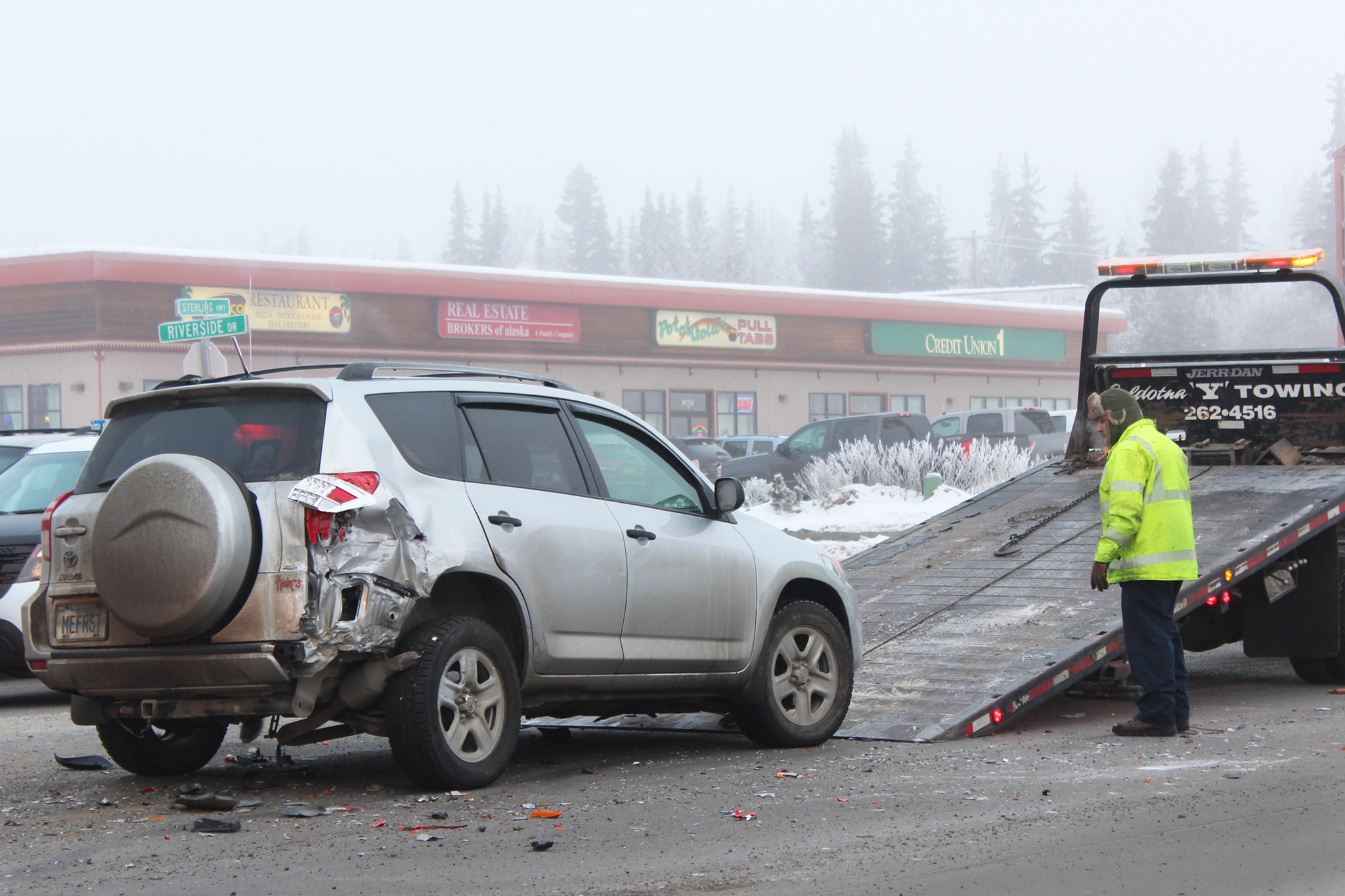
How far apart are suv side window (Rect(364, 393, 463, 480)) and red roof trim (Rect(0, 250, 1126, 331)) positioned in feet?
109

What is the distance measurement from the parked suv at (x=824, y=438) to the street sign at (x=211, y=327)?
1349 centimetres

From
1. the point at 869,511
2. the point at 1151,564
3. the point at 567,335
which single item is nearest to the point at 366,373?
the point at 1151,564

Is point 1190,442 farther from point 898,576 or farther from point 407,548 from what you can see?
point 407,548

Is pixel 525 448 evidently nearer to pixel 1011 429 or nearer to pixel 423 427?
pixel 423 427

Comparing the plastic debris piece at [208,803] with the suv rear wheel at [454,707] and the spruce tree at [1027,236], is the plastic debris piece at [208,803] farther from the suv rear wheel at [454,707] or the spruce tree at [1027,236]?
the spruce tree at [1027,236]

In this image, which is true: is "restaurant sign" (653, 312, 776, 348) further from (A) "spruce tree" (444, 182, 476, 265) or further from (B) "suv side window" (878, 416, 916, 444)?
(A) "spruce tree" (444, 182, 476, 265)

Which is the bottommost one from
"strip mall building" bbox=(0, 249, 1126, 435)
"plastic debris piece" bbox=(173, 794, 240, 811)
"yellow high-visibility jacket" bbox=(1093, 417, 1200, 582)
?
"plastic debris piece" bbox=(173, 794, 240, 811)

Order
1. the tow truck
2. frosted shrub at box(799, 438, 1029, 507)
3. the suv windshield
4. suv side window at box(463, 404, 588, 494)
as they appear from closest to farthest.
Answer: suv side window at box(463, 404, 588, 494)
the tow truck
the suv windshield
frosted shrub at box(799, 438, 1029, 507)

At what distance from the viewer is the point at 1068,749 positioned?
22.6 feet

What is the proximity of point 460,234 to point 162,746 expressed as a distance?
12199 centimetres

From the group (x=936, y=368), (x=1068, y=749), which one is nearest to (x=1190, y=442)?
(x=1068, y=749)

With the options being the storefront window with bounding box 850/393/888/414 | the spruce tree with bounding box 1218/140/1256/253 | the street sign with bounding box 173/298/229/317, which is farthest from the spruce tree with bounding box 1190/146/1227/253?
the street sign with bounding box 173/298/229/317

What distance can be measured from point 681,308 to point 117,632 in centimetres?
4051

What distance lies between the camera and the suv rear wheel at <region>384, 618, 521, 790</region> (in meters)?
5.39
